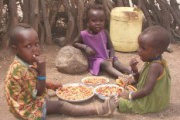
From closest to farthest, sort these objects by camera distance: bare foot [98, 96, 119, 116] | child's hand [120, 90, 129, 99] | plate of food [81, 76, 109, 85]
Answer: bare foot [98, 96, 119, 116], child's hand [120, 90, 129, 99], plate of food [81, 76, 109, 85]

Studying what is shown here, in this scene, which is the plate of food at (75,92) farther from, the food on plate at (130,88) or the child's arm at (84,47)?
the child's arm at (84,47)

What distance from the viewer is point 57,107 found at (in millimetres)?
2973

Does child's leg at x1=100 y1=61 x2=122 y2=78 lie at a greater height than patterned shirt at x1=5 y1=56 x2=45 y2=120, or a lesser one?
lesser

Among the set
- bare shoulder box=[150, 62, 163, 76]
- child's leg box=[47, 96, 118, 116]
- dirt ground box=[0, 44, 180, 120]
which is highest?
bare shoulder box=[150, 62, 163, 76]

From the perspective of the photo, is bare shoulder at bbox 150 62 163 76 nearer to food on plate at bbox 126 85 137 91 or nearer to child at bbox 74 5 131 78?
food on plate at bbox 126 85 137 91

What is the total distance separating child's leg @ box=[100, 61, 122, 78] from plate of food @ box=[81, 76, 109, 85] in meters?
0.16

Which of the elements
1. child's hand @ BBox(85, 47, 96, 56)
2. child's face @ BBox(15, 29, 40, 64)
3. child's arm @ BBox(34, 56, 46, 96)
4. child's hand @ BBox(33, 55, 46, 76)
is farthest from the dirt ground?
child's face @ BBox(15, 29, 40, 64)

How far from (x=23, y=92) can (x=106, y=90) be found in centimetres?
103

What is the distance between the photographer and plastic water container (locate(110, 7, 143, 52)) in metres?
4.80

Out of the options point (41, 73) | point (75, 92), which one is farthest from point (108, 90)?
point (41, 73)

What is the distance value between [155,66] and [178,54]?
7.12 feet

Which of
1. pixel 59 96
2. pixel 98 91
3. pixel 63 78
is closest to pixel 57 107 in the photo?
pixel 59 96

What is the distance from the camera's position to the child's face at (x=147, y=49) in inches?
114

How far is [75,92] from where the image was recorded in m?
3.34
